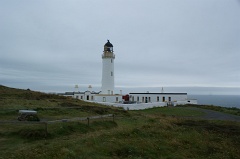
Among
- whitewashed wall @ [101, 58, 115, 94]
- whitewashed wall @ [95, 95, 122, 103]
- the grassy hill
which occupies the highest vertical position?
whitewashed wall @ [101, 58, 115, 94]

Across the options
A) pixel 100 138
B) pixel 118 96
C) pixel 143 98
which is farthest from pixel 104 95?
pixel 100 138

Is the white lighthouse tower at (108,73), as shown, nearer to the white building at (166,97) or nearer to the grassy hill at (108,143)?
the white building at (166,97)

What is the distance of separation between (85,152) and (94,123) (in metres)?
5.58

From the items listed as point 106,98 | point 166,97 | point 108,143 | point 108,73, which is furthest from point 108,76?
point 108,143

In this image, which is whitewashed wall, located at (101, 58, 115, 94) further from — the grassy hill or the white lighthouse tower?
the grassy hill

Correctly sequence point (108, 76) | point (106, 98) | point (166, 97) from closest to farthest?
point (106, 98)
point (108, 76)
point (166, 97)

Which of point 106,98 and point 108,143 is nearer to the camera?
point 108,143

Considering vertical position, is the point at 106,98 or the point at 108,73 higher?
the point at 108,73

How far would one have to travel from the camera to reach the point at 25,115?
1370 centimetres

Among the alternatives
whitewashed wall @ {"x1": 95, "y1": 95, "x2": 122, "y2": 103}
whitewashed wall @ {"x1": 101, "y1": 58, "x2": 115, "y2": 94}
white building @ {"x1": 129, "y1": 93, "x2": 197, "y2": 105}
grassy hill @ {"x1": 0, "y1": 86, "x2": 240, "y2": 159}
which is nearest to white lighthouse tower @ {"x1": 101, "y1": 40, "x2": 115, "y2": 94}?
whitewashed wall @ {"x1": 101, "y1": 58, "x2": 115, "y2": 94}

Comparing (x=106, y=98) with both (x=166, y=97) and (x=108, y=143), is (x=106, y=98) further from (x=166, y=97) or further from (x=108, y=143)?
(x=108, y=143)

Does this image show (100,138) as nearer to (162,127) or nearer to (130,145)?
(130,145)

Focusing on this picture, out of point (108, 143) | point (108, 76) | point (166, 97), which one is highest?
point (108, 76)

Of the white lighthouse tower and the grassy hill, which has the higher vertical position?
the white lighthouse tower
